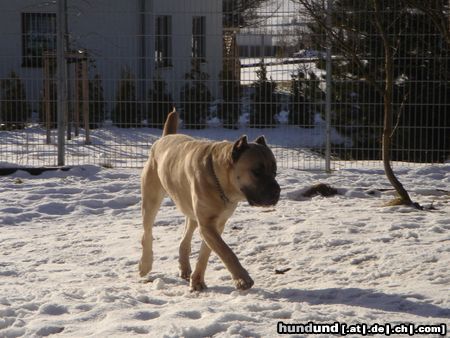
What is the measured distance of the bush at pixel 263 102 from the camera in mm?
12867

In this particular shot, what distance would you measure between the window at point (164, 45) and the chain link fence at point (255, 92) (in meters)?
0.02

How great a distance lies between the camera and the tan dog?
609cm

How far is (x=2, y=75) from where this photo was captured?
15.4 metres

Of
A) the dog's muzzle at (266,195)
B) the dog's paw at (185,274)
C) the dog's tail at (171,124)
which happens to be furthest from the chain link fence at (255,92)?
the dog's muzzle at (266,195)

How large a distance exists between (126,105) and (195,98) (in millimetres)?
1051

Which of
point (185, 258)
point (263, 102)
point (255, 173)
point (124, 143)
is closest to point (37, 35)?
point (124, 143)

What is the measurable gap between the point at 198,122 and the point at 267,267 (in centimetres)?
655

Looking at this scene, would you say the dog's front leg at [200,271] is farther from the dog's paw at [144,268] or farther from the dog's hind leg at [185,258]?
the dog's paw at [144,268]

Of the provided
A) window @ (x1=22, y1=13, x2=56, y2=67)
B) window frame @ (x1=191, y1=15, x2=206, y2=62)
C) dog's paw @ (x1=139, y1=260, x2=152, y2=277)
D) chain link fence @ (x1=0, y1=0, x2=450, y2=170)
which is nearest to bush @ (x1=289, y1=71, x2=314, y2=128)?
chain link fence @ (x1=0, y1=0, x2=450, y2=170)

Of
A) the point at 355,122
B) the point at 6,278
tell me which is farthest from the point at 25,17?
the point at 6,278

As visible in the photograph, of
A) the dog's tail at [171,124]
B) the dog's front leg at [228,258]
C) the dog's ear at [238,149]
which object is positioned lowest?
the dog's front leg at [228,258]

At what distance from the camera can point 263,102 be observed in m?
13.0

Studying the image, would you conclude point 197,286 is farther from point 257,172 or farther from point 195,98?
point 195,98

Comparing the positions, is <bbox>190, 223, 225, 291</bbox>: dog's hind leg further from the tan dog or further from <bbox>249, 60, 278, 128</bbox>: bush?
<bbox>249, 60, 278, 128</bbox>: bush
